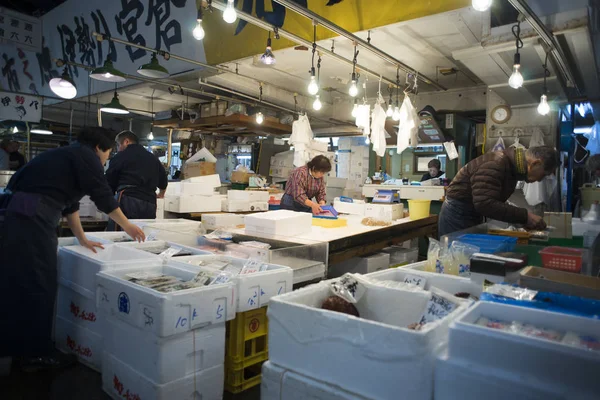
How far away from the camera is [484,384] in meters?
1.16

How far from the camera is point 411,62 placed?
6.80 meters

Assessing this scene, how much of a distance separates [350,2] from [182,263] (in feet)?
12.1

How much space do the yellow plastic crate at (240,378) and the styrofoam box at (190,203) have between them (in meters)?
4.10

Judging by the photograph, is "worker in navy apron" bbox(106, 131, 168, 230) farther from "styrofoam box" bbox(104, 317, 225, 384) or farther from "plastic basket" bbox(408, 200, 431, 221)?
"plastic basket" bbox(408, 200, 431, 221)

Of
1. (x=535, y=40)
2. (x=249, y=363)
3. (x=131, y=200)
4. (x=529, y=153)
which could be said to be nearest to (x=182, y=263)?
(x=249, y=363)

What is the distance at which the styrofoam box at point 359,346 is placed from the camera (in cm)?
127

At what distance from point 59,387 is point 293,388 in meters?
1.84

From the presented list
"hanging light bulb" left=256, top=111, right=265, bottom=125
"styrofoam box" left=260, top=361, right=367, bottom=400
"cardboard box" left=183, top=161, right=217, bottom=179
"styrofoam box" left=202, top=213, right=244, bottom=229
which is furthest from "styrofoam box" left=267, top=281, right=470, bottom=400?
"hanging light bulb" left=256, top=111, right=265, bottom=125

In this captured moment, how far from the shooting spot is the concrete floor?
2.42 metres

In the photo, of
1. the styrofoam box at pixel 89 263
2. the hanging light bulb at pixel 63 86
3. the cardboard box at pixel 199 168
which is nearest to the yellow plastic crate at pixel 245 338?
the styrofoam box at pixel 89 263

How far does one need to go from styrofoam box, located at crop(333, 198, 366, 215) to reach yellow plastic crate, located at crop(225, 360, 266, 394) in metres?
3.00

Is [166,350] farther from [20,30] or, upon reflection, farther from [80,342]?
[20,30]

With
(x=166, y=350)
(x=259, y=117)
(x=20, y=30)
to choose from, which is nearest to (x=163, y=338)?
(x=166, y=350)

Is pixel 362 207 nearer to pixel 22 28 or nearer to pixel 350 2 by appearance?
pixel 350 2
